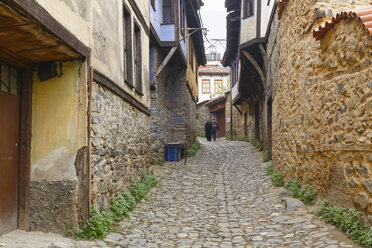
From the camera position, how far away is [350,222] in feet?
11.9

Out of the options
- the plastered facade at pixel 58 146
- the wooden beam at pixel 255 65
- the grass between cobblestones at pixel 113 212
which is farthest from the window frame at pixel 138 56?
the wooden beam at pixel 255 65

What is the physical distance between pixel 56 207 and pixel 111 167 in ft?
4.51

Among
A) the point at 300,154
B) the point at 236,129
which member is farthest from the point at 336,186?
the point at 236,129

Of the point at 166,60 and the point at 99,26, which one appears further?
the point at 166,60

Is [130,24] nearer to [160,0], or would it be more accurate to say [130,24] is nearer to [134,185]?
[134,185]

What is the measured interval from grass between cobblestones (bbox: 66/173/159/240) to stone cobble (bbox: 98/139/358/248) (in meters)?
0.14

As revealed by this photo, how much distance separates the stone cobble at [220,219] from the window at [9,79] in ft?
6.91

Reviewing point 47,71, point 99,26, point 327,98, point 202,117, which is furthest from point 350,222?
point 202,117

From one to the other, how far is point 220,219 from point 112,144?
2.09m

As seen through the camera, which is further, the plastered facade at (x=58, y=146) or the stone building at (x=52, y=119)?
the plastered facade at (x=58, y=146)

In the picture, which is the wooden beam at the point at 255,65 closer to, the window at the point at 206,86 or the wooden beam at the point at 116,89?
the wooden beam at the point at 116,89

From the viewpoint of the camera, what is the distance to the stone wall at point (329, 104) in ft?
11.8

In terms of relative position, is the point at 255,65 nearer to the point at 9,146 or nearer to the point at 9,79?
the point at 9,79

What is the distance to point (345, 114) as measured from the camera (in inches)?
157
